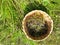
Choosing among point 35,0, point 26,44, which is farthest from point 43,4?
point 26,44

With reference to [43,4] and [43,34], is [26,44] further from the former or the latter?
[43,4]

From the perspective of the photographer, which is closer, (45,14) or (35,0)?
(45,14)

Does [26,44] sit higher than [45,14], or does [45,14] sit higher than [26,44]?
[45,14]

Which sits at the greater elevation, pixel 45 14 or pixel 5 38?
pixel 45 14

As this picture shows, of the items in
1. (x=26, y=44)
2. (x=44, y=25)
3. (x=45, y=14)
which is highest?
(x=45, y=14)

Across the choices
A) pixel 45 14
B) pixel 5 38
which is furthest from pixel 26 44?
pixel 45 14

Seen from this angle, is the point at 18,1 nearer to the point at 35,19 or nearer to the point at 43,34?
the point at 35,19
